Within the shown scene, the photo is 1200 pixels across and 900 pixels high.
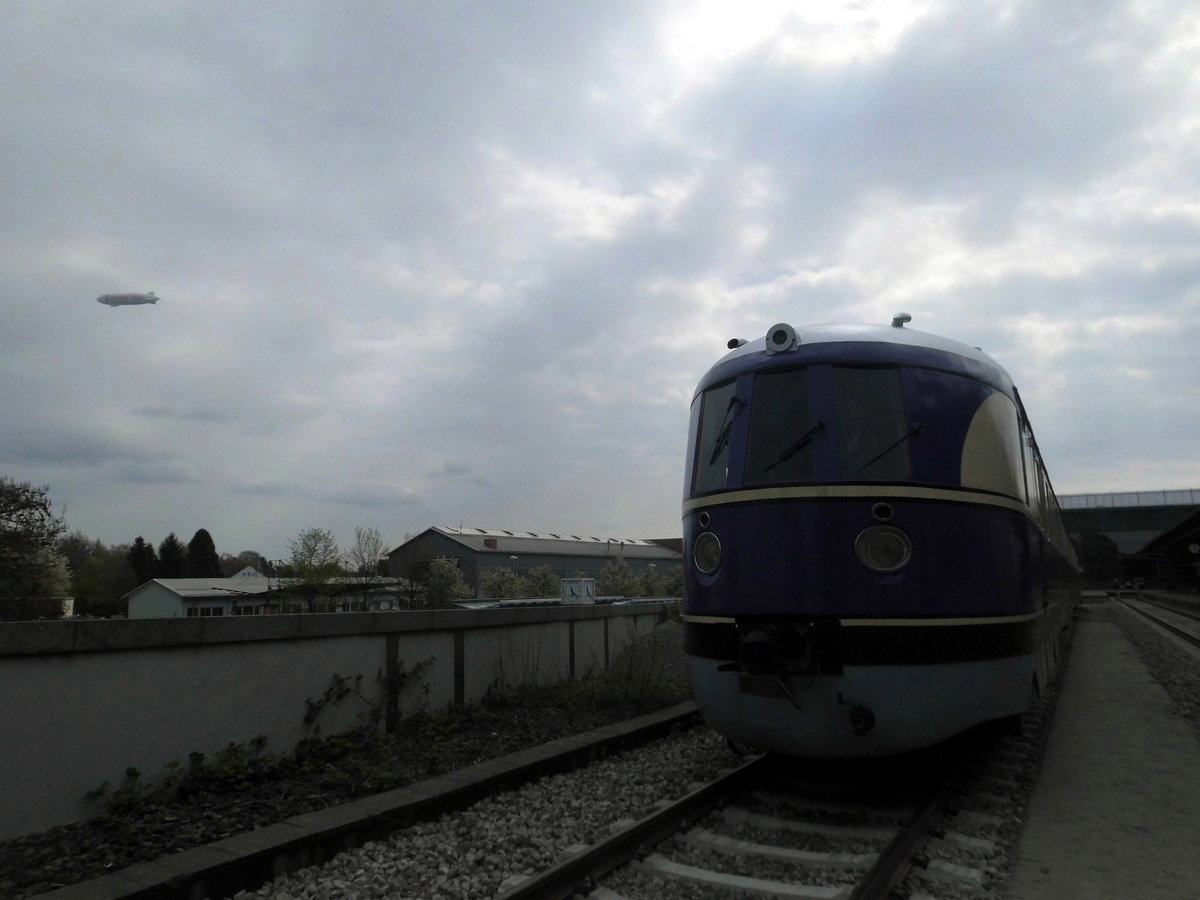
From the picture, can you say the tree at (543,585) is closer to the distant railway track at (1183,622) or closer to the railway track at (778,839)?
the distant railway track at (1183,622)

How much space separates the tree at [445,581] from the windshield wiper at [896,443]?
40.5 meters

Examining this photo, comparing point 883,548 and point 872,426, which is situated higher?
point 872,426

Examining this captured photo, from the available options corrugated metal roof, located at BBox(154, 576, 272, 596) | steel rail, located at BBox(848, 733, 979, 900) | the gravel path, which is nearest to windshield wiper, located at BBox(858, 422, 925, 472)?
steel rail, located at BBox(848, 733, 979, 900)

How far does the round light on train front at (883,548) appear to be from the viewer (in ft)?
17.4

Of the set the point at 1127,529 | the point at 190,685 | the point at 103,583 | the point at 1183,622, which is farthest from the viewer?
the point at 1127,529

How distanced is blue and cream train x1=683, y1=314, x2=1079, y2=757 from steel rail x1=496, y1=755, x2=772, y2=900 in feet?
1.75

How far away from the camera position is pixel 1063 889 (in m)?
4.57

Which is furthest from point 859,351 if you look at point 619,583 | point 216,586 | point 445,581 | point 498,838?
point 216,586

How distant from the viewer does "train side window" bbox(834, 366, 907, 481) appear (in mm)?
5512

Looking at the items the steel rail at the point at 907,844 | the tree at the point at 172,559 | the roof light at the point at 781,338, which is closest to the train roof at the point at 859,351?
the roof light at the point at 781,338

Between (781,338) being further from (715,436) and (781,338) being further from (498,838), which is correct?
(498,838)

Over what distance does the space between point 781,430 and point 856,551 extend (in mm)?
1001

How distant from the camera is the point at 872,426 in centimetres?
568

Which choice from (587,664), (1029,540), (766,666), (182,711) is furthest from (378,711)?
(1029,540)
